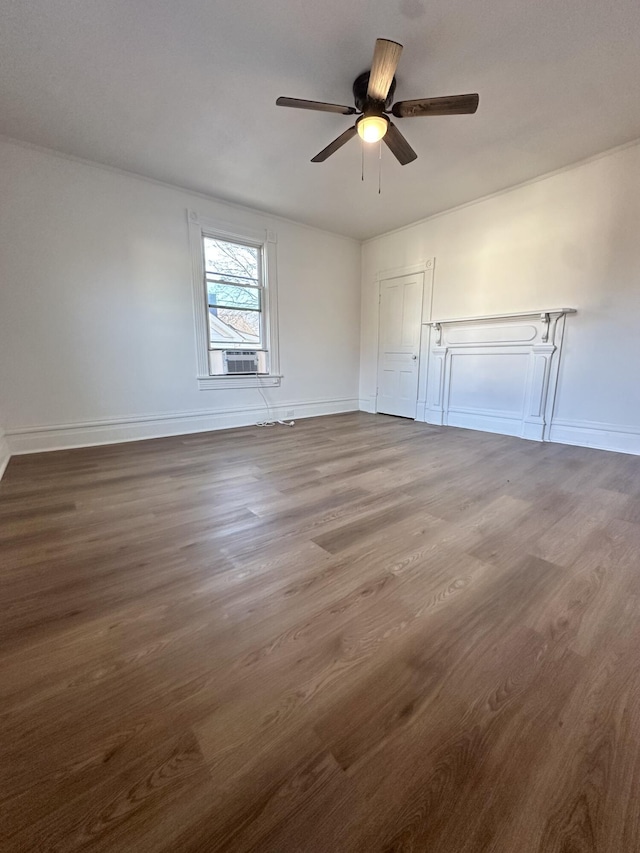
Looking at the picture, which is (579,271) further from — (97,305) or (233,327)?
(97,305)

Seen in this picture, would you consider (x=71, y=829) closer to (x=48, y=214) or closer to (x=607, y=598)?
(x=607, y=598)

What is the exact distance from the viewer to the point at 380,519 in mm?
2002

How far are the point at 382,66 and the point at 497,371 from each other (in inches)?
130

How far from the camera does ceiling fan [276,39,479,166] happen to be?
1.96 metres

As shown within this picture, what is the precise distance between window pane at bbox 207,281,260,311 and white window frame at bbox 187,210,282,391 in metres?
0.10

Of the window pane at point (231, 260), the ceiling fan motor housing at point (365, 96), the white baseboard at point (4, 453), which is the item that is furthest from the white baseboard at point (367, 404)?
the white baseboard at point (4, 453)

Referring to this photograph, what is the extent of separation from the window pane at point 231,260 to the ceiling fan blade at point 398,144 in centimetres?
251

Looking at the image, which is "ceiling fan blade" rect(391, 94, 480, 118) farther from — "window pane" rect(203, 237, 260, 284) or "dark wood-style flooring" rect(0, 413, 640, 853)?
"window pane" rect(203, 237, 260, 284)

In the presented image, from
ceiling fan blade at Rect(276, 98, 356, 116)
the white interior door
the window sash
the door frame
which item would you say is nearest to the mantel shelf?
the door frame

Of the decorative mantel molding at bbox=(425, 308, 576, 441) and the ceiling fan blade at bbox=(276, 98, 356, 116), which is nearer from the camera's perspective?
the ceiling fan blade at bbox=(276, 98, 356, 116)

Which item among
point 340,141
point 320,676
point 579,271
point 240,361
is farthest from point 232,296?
point 320,676

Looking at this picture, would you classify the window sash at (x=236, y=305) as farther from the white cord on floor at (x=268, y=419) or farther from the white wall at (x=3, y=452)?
the white wall at (x=3, y=452)

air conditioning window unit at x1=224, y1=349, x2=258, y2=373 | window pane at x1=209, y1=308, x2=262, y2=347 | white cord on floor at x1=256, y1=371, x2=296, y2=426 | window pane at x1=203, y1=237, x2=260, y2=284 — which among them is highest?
window pane at x1=203, y1=237, x2=260, y2=284

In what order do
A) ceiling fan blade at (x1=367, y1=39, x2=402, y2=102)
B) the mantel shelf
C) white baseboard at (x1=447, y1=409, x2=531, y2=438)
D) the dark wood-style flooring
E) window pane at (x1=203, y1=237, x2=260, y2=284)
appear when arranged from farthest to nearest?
window pane at (x1=203, y1=237, x2=260, y2=284) < white baseboard at (x1=447, y1=409, x2=531, y2=438) < the mantel shelf < ceiling fan blade at (x1=367, y1=39, x2=402, y2=102) < the dark wood-style flooring
